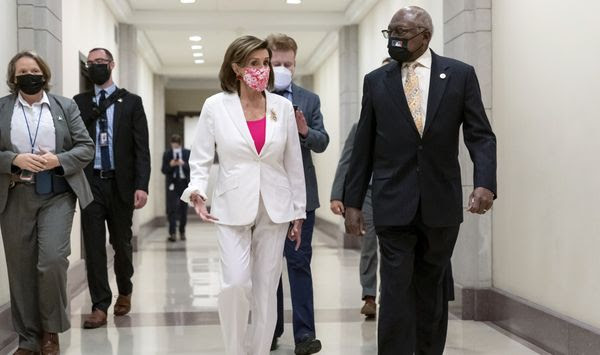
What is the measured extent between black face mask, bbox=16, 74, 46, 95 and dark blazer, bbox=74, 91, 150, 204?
1.30m

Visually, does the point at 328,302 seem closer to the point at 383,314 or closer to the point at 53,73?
the point at 53,73

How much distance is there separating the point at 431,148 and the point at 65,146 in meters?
2.34

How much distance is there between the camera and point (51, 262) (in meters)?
4.44

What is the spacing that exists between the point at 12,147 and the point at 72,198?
0.45 m

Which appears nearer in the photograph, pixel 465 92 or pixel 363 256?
pixel 465 92

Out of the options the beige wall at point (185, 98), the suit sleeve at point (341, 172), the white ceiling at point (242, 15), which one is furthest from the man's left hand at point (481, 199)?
the beige wall at point (185, 98)

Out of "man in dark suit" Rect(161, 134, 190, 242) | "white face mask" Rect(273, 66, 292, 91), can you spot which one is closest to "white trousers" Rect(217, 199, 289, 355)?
"white face mask" Rect(273, 66, 292, 91)

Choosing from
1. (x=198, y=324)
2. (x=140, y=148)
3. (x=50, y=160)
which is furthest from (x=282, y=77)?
(x=198, y=324)

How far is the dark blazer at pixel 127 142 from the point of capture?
19.1 feet

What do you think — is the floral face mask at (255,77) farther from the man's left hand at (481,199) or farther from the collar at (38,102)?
the collar at (38,102)

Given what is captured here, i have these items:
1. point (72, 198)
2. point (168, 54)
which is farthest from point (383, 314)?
point (168, 54)

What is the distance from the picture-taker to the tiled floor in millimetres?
5027

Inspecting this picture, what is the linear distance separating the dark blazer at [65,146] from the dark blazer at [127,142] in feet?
3.33

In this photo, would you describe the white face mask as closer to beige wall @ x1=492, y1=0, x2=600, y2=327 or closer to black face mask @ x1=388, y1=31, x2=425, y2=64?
black face mask @ x1=388, y1=31, x2=425, y2=64
